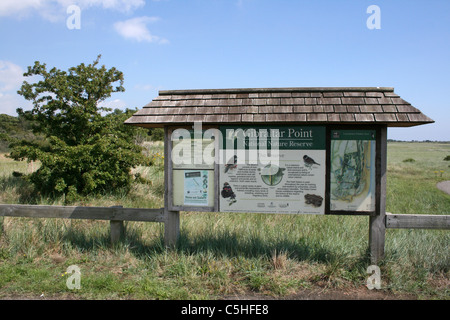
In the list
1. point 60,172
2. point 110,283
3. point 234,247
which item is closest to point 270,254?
point 234,247

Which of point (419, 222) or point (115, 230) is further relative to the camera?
point (115, 230)

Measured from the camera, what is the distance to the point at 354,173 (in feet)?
16.2

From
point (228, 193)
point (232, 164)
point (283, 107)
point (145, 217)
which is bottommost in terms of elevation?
point (145, 217)

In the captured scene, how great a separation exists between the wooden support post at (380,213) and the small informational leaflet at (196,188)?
2668 mm

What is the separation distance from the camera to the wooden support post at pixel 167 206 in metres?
5.30

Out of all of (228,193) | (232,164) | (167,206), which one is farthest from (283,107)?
(167,206)

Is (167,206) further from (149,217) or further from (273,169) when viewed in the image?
(273,169)

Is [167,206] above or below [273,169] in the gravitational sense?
below

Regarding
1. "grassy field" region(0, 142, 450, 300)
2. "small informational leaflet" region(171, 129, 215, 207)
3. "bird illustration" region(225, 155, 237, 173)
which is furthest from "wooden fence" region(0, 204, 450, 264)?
"bird illustration" region(225, 155, 237, 173)

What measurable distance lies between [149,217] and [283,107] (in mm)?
2870

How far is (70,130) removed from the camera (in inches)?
375
